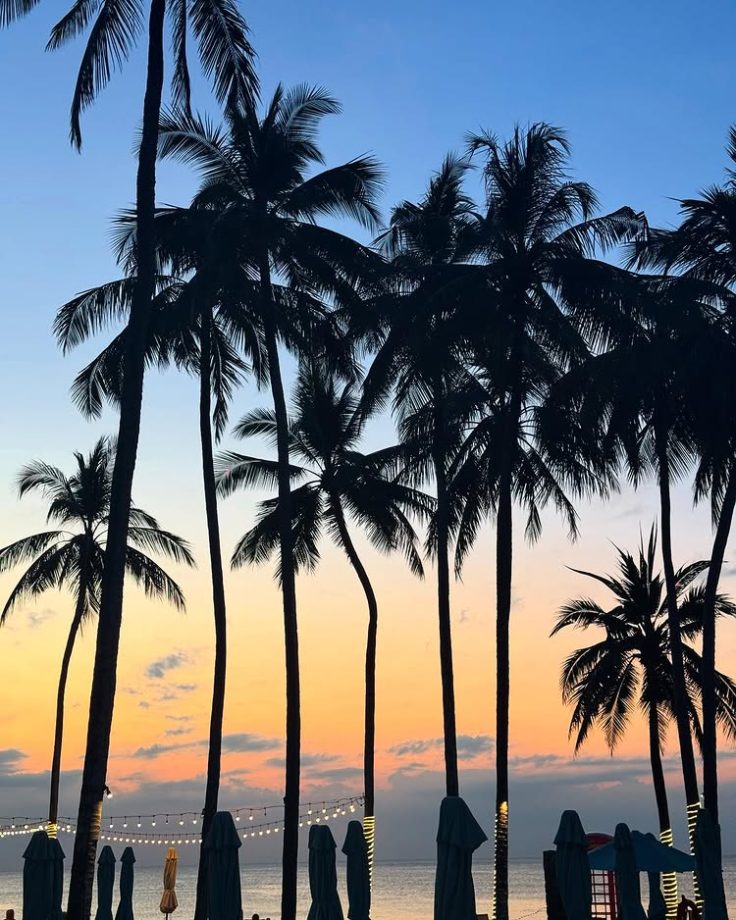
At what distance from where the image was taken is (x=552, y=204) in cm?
3122

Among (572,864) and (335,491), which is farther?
(335,491)

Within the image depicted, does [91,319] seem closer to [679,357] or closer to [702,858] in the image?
[679,357]

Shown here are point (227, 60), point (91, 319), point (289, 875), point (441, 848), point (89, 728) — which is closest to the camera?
point (441, 848)

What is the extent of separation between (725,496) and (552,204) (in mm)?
9280

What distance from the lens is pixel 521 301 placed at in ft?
100

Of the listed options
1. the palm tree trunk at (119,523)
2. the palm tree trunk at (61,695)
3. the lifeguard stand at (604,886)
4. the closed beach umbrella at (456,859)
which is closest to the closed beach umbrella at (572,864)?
the closed beach umbrella at (456,859)

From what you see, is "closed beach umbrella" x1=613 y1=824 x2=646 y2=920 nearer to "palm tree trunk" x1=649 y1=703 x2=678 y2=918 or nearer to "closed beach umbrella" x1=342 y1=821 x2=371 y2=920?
"closed beach umbrella" x1=342 y1=821 x2=371 y2=920

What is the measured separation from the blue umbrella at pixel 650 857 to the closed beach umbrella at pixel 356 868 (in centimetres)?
649

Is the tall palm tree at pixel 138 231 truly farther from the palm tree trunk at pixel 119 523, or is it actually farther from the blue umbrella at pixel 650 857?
the blue umbrella at pixel 650 857

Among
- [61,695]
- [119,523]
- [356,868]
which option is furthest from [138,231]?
[61,695]

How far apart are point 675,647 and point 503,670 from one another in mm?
5542

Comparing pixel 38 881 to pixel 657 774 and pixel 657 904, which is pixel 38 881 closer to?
pixel 657 904

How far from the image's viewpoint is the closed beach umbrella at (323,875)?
1808 cm

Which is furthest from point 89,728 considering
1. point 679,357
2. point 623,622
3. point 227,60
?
point 623,622
